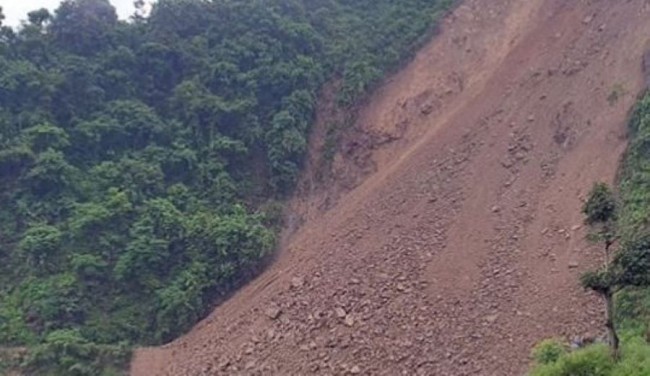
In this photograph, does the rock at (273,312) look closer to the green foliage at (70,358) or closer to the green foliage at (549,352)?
the green foliage at (70,358)

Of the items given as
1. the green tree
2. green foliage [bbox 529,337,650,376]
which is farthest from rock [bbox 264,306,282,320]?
the green tree

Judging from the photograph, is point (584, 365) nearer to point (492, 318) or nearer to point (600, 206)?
point (600, 206)

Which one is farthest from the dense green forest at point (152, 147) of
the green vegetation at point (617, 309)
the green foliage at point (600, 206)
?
the green foliage at point (600, 206)

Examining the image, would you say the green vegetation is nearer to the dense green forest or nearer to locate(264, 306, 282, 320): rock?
locate(264, 306, 282, 320): rock

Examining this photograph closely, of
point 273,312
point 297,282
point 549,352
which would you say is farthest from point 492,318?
point 273,312

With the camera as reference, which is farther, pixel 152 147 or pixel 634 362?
pixel 152 147

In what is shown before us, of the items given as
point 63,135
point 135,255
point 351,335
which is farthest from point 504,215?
point 63,135

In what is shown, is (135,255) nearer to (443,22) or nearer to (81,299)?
(81,299)
